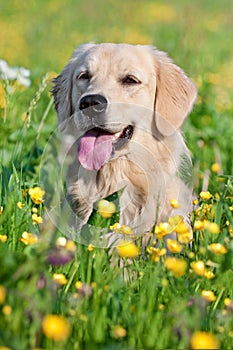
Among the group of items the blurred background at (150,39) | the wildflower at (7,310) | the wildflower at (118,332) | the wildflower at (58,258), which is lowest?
the blurred background at (150,39)

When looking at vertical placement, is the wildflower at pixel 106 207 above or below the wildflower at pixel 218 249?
below

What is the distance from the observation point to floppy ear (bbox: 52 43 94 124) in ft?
13.1

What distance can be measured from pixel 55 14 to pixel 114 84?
9.03 m

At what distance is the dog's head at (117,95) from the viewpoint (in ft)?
11.4

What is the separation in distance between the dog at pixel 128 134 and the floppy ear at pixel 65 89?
1.8 inches

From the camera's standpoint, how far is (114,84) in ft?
11.9

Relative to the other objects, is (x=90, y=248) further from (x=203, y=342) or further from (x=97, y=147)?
(x=97, y=147)

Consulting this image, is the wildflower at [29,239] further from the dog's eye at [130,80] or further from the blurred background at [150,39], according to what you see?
the blurred background at [150,39]

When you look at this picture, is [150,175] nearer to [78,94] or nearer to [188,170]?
[188,170]

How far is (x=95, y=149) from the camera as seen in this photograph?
11.6 ft

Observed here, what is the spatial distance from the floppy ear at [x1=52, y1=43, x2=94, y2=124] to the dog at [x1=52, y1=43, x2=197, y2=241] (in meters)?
0.05

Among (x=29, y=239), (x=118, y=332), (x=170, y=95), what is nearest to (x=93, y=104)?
(x=170, y=95)

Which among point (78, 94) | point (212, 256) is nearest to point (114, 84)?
point (78, 94)

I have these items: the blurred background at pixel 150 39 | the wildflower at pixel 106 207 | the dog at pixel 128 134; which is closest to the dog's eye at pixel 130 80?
the dog at pixel 128 134
